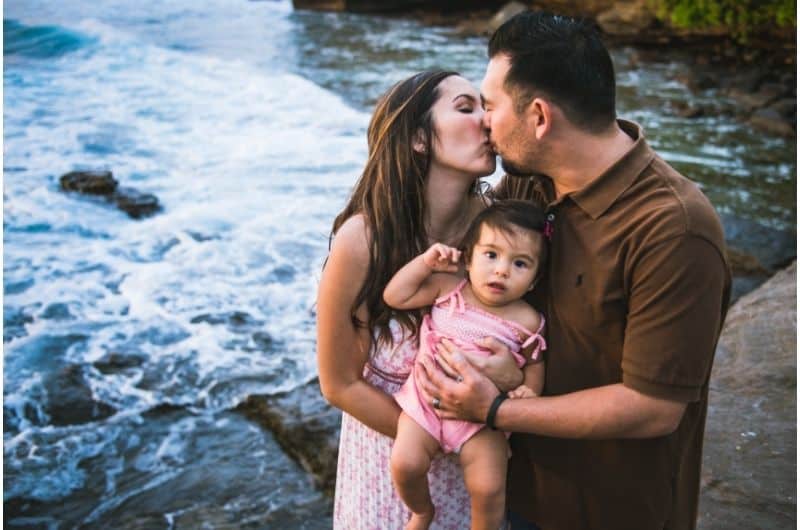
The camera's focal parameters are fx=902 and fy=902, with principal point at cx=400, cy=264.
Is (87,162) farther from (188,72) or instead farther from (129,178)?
(188,72)

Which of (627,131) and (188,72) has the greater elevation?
(627,131)

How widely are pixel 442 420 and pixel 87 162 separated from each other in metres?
10.3

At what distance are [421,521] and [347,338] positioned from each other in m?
0.57

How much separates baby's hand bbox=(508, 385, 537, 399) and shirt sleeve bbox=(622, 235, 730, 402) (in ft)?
0.98

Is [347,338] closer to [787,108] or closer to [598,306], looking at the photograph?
[598,306]

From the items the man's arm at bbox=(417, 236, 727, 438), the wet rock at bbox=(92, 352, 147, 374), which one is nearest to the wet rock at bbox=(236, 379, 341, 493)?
the wet rock at bbox=(92, 352, 147, 374)

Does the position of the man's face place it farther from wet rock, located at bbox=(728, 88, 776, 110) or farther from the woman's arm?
wet rock, located at bbox=(728, 88, 776, 110)

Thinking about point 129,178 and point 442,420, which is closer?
point 442,420

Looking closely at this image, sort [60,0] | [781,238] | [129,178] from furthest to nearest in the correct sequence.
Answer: [60,0], [129,178], [781,238]

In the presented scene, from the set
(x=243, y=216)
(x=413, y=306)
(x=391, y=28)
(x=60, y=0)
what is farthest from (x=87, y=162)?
(x=60, y=0)

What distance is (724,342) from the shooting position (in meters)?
4.68

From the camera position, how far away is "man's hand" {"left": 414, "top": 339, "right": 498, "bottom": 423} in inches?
90.2

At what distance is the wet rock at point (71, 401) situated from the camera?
5.76 m

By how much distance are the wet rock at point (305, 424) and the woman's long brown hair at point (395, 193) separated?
2.57 meters
